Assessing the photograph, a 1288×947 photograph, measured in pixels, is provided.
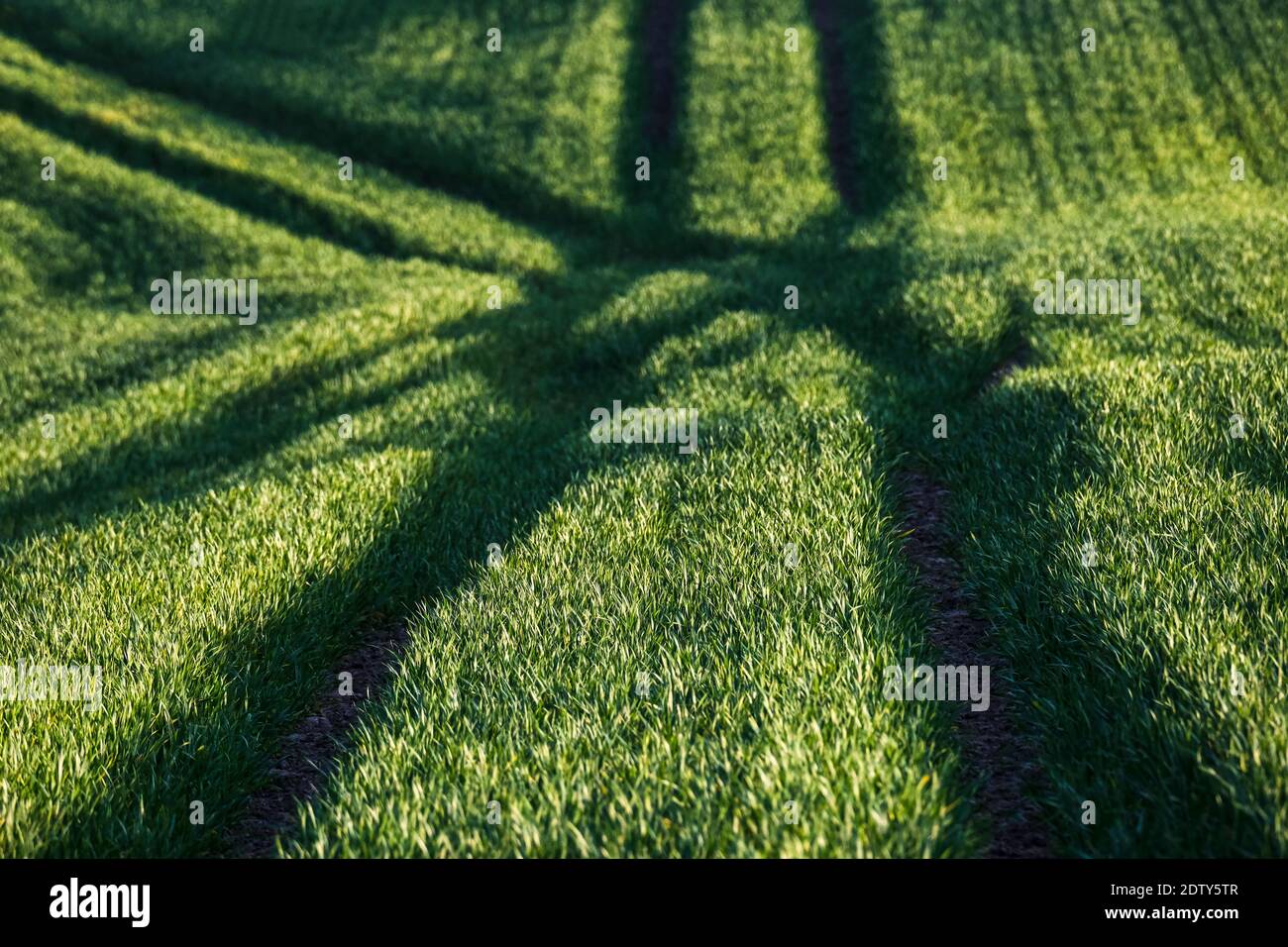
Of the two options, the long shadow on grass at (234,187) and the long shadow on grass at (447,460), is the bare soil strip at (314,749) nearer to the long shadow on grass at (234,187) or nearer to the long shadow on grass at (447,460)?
the long shadow on grass at (447,460)

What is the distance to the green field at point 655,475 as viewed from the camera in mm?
3348

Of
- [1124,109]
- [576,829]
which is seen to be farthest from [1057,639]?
[1124,109]

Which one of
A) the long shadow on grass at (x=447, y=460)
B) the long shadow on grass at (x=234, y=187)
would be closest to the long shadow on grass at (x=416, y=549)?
the long shadow on grass at (x=447, y=460)

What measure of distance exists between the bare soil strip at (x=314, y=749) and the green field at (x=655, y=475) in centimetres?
7

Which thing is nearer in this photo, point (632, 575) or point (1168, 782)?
point (1168, 782)

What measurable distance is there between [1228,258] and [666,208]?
434 inches

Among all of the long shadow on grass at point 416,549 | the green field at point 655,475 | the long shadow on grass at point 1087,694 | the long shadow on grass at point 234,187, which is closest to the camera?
the long shadow on grass at point 1087,694

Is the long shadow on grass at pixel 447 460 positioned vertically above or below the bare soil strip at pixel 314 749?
above

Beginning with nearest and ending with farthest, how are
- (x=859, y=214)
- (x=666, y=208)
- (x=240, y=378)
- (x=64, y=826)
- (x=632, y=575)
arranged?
(x=64, y=826) < (x=632, y=575) < (x=240, y=378) < (x=859, y=214) < (x=666, y=208)

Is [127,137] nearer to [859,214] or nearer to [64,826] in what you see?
[859,214]

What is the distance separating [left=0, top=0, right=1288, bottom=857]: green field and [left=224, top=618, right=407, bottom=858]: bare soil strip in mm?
75

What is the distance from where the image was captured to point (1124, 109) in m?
20.2

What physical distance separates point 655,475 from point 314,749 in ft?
10.4

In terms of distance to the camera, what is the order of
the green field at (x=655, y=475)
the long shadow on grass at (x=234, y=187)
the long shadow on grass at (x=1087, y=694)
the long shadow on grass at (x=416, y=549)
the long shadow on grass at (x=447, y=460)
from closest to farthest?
the long shadow on grass at (x=1087, y=694)
the green field at (x=655, y=475)
the long shadow on grass at (x=416, y=549)
the long shadow on grass at (x=447, y=460)
the long shadow on grass at (x=234, y=187)
